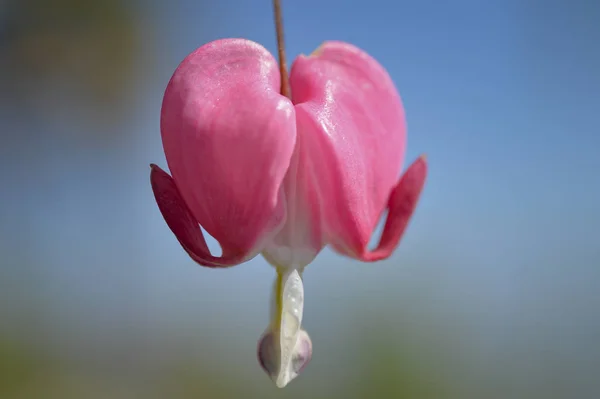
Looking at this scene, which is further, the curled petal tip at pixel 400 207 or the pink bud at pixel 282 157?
the curled petal tip at pixel 400 207

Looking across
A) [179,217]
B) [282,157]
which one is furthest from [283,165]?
[179,217]

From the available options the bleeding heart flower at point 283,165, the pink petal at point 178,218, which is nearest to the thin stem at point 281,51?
the bleeding heart flower at point 283,165

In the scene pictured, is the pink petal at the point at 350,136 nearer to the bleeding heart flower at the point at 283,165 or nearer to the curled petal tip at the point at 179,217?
the bleeding heart flower at the point at 283,165

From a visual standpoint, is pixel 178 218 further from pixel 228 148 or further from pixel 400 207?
pixel 400 207

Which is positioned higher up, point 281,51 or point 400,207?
point 281,51

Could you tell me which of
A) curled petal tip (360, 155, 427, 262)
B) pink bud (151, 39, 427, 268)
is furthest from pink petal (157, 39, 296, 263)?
curled petal tip (360, 155, 427, 262)

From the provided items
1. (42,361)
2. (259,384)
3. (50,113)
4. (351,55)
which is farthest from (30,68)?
(259,384)
